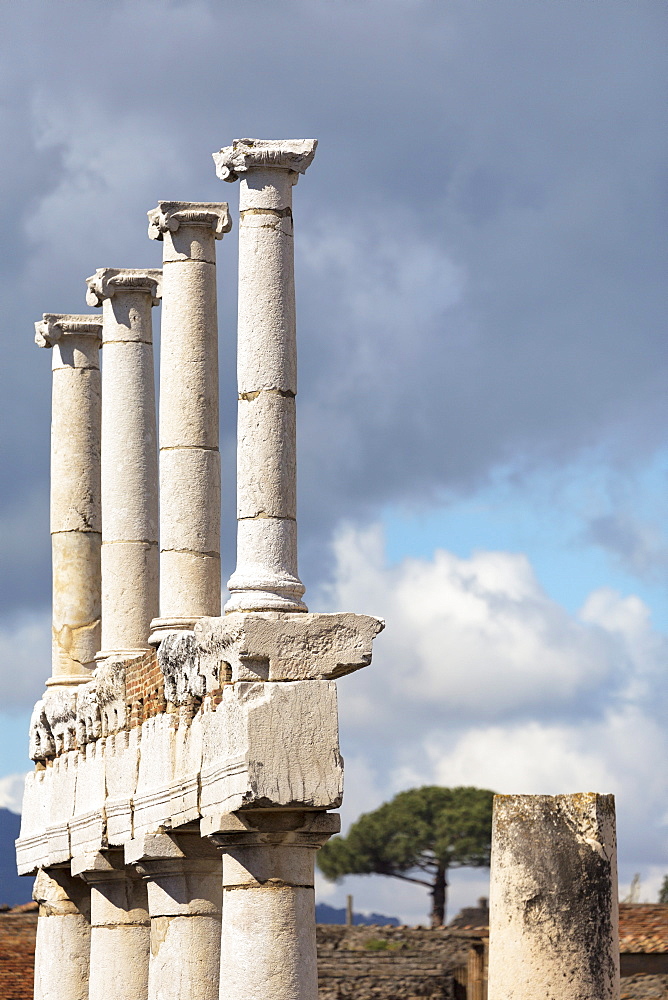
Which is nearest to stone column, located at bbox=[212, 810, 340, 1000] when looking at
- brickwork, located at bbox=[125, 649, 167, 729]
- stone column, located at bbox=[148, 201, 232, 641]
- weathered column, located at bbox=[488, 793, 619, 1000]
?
weathered column, located at bbox=[488, 793, 619, 1000]

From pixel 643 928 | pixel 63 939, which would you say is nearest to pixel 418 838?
pixel 643 928

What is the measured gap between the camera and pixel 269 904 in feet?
49.2

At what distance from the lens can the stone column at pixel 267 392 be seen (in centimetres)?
1570

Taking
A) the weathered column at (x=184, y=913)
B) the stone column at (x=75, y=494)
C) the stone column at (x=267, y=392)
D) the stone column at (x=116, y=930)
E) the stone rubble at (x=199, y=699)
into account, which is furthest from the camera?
the stone column at (x=75, y=494)

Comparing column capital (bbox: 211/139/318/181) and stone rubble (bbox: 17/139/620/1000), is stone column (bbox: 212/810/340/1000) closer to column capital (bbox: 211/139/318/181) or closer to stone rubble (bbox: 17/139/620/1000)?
stone rubble (bbox: 17/139/620/1000)

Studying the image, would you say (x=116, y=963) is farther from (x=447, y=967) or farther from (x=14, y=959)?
(x=447, y=967)

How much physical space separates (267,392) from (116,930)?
6689 mm

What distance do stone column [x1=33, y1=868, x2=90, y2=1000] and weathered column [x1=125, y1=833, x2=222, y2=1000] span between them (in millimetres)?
4144

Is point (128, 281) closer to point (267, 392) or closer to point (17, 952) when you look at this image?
point (267, 392)

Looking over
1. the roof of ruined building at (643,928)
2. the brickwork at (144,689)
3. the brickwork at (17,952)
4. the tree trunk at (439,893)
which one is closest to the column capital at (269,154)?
the brickwork at (144,689)

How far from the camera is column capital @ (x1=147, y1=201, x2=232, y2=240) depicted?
18.4 metres

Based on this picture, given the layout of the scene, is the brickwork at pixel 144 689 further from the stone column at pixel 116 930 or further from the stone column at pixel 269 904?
the stone column at pixel 269 904

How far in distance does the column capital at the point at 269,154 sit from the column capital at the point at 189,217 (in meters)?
2.14

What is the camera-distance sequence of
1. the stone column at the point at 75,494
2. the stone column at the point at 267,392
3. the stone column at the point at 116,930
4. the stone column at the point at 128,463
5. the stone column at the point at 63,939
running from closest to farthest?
the stone column at the point at 267,392 < the stone column at the point at 116,930 < the stone column at the point at 128,463 < the stone column at the point at 63,939 < the stone column at the point at 75,494
